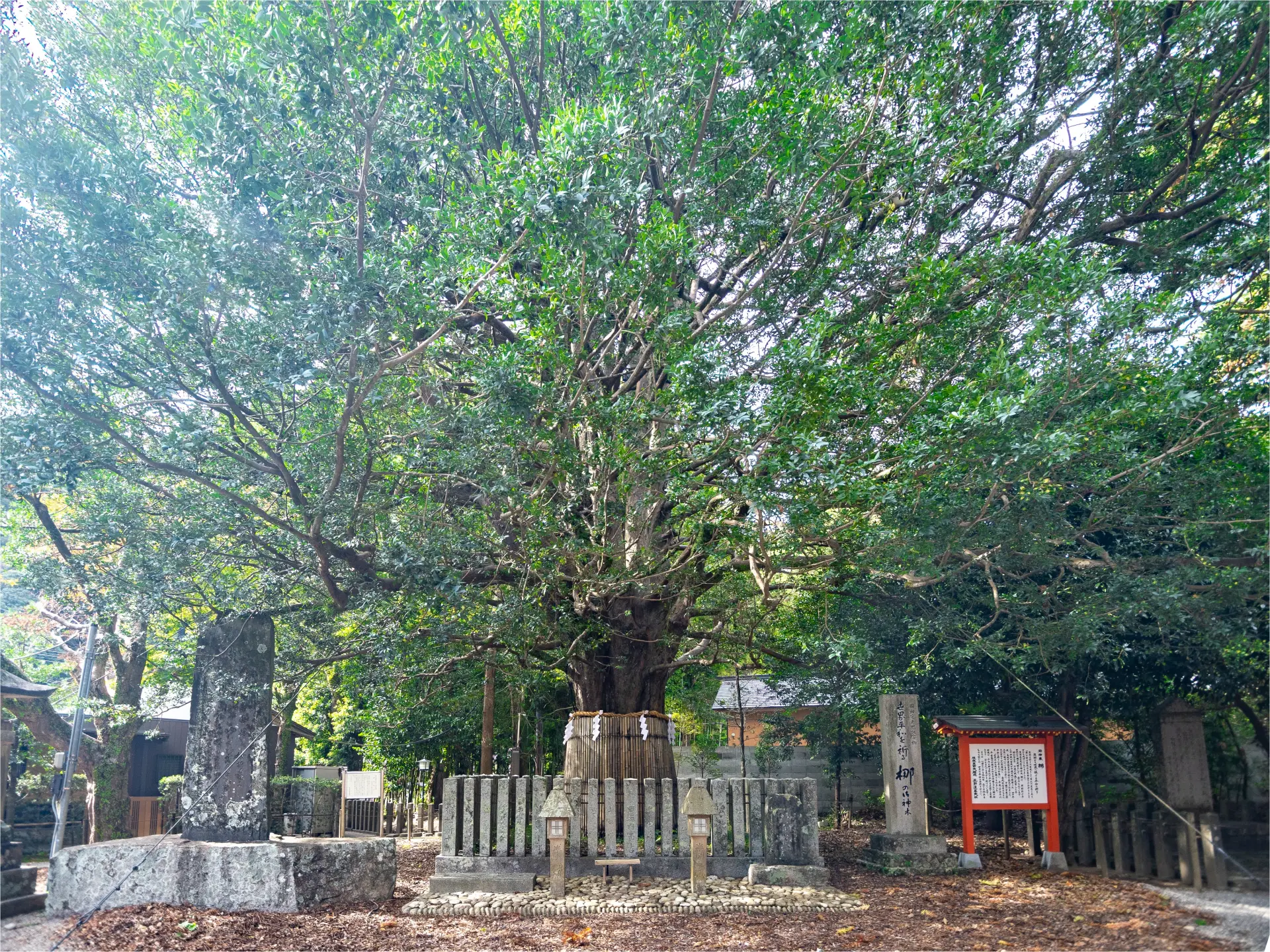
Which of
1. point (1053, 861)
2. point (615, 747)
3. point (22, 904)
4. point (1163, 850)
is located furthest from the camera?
point (615, 747)

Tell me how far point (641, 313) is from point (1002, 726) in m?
6.65

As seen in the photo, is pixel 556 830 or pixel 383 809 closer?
pixel 556 830

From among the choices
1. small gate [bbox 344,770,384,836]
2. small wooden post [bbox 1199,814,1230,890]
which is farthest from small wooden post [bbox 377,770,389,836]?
small wooden post [bbox 1199,814,1230,890]

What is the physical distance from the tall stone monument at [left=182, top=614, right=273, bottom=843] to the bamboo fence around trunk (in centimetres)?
364

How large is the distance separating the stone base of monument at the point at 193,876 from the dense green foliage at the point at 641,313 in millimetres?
2167

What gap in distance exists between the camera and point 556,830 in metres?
8.43

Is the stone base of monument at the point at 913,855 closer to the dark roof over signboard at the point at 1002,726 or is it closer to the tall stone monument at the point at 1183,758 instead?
the dark roof over signboard at the point at 1002,726

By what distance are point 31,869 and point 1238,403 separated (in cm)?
1117

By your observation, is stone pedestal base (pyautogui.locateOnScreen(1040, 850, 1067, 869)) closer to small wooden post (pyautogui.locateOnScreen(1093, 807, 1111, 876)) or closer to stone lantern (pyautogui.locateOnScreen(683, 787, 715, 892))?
small wooden post (pyautogui.locateOnScreen(1093, 807, 1111, 876))

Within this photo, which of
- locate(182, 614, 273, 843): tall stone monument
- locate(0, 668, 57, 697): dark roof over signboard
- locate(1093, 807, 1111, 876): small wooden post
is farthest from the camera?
locate(1093, 807, 1111, 876): small wooden post

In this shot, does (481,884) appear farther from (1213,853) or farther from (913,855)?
(1213,853)

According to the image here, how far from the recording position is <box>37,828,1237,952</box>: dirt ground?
6570 mm

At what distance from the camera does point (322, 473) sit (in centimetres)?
748

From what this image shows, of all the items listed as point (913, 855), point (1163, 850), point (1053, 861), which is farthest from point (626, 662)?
point (1163, 850)
